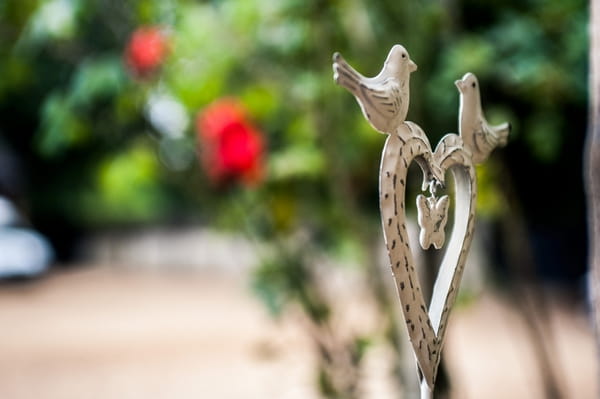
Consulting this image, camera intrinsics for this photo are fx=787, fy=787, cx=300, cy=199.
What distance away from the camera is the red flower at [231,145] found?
1.82m

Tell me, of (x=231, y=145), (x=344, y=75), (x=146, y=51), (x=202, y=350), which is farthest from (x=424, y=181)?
(x=202, y=350)

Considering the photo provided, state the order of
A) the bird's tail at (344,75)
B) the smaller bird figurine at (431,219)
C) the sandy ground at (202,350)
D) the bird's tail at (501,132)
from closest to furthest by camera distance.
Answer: the bird's tail at (344,75) < the smaller bird figurine at (431,219) < the bird's tail at (501,132) < the sandy ground at (202,350)

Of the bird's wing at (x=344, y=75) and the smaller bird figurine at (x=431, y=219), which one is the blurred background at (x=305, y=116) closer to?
the smaller bird figurine at (x=431, y=219)

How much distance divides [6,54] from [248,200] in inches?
40.3

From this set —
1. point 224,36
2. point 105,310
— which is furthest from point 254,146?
point 105,310

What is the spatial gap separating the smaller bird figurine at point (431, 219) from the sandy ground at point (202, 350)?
3.57 ft

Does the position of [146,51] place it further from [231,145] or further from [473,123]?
[473,123]

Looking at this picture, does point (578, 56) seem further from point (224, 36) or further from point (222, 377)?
point (222, 377)

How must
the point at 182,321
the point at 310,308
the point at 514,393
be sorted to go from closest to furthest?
the point at 310,308 < the point at 514,393 < the point at 182,321

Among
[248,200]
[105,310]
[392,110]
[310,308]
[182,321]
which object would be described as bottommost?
[392,110]

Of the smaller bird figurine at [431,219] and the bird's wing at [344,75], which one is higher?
the bird's wing at [344,75]

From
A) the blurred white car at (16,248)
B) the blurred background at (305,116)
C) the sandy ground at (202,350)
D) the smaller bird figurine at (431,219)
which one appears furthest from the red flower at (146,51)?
the blurred white car at (16,248)

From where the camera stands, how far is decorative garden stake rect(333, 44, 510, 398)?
2.22 ft

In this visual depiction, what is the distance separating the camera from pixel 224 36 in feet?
6.59
